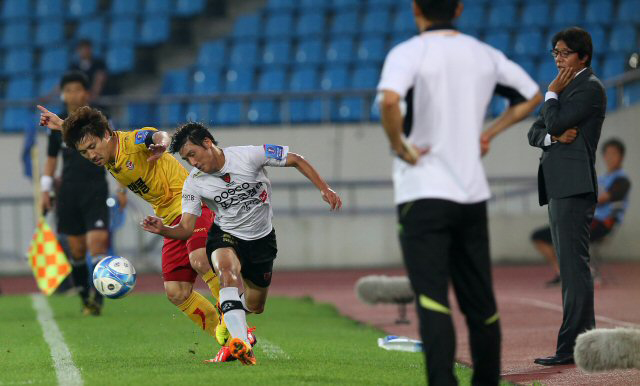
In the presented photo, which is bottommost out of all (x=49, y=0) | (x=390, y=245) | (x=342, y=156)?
(x=390, y=245)

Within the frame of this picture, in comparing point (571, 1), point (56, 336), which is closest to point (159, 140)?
point (56, 336)

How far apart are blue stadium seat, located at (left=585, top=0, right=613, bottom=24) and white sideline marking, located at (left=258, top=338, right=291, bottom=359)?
14.4 meters

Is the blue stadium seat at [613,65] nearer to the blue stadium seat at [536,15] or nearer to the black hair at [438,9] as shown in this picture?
the blue stadium seat at [536,15]

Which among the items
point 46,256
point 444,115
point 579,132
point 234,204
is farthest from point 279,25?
point 444,115

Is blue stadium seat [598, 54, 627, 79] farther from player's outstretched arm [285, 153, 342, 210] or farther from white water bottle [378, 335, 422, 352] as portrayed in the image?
player's outstretched arm [285, 153, 342, 210]

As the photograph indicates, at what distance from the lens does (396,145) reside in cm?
528

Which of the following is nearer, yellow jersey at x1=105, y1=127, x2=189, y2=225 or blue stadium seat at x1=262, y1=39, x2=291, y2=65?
yellow jersey at x1=105, y1=127, x2=189, y2=225

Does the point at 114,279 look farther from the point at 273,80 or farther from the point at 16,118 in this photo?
the point at 273,80

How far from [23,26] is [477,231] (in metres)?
19.4

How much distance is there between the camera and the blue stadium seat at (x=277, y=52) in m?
22.1

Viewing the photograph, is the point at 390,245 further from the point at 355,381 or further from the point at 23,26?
the point at 355,381

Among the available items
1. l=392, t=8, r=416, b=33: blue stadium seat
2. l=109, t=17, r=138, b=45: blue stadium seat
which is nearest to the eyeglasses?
l=392, t=8, r=416, b=33: blue stadium seat

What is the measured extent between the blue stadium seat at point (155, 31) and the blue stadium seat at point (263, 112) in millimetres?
3364

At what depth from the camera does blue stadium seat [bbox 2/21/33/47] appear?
23.3 m
